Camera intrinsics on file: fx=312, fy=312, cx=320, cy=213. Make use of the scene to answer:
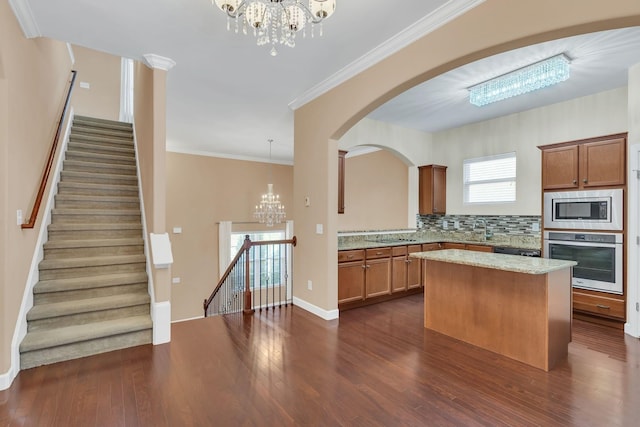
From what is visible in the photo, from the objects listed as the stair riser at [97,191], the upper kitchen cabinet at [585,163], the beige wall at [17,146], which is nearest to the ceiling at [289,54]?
the beige wall at [17,146]

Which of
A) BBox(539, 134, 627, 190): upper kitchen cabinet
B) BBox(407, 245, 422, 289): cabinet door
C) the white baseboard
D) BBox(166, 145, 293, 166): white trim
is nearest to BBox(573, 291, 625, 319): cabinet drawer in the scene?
BBox(539, 134, 627, 190): upper kitchen cabinet

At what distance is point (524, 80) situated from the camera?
3.48 metres

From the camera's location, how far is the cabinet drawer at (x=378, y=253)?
15.0 feet

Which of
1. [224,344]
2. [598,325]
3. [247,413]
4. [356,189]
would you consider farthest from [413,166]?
[247,413]

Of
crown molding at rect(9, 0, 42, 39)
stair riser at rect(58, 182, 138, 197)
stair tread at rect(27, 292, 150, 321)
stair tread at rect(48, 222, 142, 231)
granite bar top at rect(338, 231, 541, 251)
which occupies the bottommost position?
stair tread at rect(27, 292, 150, 321)

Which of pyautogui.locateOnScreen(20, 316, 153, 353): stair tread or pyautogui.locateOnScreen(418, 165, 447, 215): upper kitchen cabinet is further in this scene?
pyautogui.locateOnScreen(418, 165, 447, 215): upper kitchen cabinet

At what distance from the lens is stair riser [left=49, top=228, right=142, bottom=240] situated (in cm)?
371

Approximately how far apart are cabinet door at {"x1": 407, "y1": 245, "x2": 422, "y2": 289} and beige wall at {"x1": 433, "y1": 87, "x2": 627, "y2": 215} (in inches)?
55.4

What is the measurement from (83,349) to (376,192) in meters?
5.84

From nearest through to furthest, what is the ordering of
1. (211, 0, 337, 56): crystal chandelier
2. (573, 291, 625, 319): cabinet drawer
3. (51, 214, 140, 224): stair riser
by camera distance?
(211, 0, 337, 56): crystal chandelier
(573, 291, 625, 319): cabinet drawer
(51, 214, 140, 224): stair riser

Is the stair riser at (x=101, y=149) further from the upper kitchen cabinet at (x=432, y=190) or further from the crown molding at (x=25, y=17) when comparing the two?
the upper kitchen cabinet at (x=432, y=190)

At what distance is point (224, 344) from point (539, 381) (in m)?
2.81

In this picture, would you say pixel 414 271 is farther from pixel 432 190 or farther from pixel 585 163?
pixel 585 163

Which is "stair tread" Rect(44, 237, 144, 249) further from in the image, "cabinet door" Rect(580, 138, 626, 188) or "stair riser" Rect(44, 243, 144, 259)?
"cabinet door" Rect(580, 138, 626, 188)
